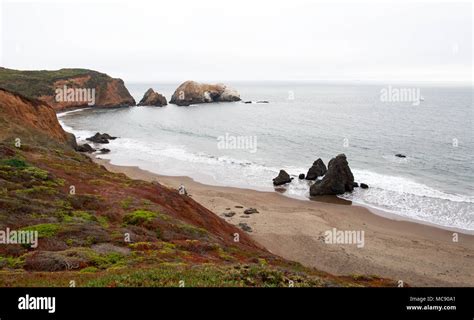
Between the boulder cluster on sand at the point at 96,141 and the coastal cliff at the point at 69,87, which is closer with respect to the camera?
the boulder cluster on sand at the point at 96,141

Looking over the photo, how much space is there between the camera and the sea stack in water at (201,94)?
158250 millimetres

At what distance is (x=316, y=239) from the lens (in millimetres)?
28234

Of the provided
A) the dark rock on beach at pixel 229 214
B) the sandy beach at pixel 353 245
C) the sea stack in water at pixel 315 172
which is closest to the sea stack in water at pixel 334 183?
the sandy beach at pixel 353 245

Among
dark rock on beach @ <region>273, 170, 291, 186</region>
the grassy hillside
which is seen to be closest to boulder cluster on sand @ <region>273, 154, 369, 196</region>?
dark rock on beach @ <region>273, 170, 291, 186</region>

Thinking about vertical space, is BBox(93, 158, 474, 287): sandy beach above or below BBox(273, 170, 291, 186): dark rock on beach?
below

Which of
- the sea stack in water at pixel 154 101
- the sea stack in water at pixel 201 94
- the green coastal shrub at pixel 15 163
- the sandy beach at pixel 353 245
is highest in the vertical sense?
the sea stack in water at pixel 201 94

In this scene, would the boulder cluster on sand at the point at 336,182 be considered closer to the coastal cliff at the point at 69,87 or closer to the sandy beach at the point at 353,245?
the sandy beach at the point at 353,245

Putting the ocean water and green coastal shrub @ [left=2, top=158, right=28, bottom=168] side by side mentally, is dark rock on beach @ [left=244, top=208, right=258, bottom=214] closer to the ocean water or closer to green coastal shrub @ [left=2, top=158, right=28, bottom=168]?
the ocean water

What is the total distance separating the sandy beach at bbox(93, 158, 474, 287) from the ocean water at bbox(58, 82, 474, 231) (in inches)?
145

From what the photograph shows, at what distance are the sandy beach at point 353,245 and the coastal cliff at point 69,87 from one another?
97046 mm

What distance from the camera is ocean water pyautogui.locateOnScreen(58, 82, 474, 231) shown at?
40.2 meters
